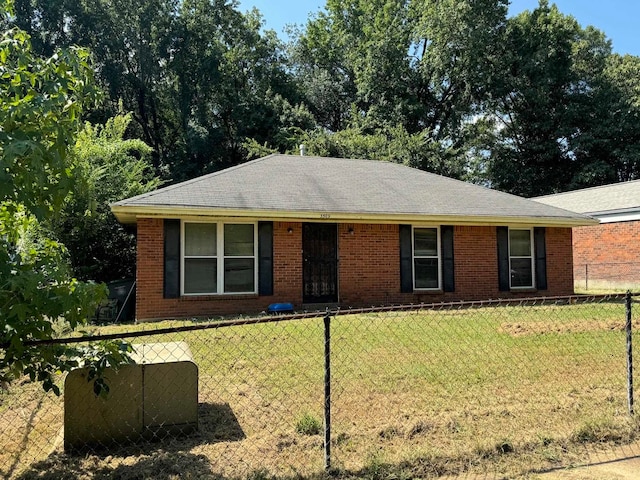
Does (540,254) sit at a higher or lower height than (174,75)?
lower

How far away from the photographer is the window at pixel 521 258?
13.7m

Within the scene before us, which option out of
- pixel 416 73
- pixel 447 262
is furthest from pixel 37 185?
pixel 416 73

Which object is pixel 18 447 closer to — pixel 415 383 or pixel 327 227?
pixel 415 383

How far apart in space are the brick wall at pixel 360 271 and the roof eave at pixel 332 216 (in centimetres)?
35

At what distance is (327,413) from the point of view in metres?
3.88

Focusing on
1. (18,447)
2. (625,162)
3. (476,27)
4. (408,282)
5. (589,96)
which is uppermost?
(476,27)

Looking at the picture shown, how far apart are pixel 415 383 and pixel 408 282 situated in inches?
271

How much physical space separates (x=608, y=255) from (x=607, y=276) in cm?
79

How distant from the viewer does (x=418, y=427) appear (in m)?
4.55

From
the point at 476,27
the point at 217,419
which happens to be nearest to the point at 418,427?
the point at 217,419

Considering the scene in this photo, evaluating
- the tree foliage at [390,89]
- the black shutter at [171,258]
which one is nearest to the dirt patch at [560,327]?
the black shutter at [171,258]

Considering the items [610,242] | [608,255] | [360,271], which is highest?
[610,242]

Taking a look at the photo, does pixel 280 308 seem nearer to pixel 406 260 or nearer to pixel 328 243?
pixel 328 243

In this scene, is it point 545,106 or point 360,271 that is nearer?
point 360,271
